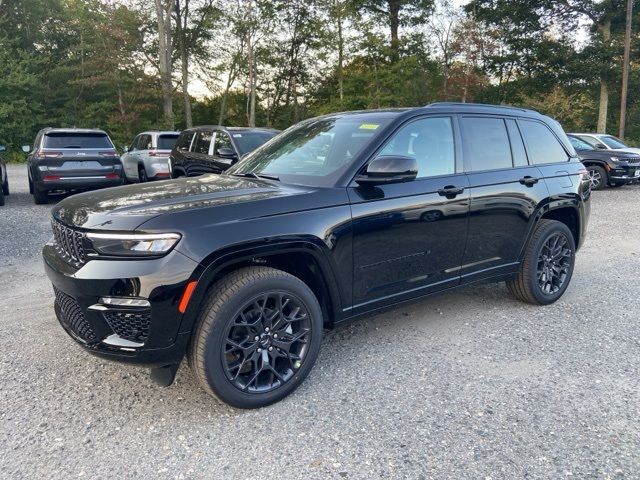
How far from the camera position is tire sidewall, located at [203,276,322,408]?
9.00ft

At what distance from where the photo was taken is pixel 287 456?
8.29 ft

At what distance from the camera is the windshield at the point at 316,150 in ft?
11.5

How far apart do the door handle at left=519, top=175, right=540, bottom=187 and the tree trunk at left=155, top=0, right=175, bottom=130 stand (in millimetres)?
26830

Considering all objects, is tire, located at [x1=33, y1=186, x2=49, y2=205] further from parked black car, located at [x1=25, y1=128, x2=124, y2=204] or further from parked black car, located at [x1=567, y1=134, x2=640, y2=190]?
parked black car, located at [x1=567, y1=134, x2=640, y2=190]

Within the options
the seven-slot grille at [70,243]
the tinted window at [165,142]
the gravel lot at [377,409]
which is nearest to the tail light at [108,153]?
the tinted window at [165,142]

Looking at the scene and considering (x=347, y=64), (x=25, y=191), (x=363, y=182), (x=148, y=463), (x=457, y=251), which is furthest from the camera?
(x=347, y=64)

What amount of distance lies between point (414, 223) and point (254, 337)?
4.67 feet

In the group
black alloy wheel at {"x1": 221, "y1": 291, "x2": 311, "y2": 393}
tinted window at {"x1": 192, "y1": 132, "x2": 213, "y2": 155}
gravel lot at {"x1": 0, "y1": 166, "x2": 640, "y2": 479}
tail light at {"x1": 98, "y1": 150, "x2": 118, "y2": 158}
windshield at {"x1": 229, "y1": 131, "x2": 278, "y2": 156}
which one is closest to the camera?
gravel lot at {"x1": 0, "y1": 166, "x2": 640, "y2": 479}

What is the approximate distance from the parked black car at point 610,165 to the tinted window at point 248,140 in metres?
9.98

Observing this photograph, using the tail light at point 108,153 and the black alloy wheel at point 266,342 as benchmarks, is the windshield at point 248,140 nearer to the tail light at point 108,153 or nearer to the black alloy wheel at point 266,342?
the tail light at point 108,153

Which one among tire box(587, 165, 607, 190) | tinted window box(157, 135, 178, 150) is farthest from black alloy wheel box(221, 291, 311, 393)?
tire box(587, 165, 607, 190)

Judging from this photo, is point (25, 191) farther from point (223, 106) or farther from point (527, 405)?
point (223, 106)

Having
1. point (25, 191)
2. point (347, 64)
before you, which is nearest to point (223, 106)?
point (347, 64)

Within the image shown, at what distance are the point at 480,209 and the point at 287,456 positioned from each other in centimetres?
249
